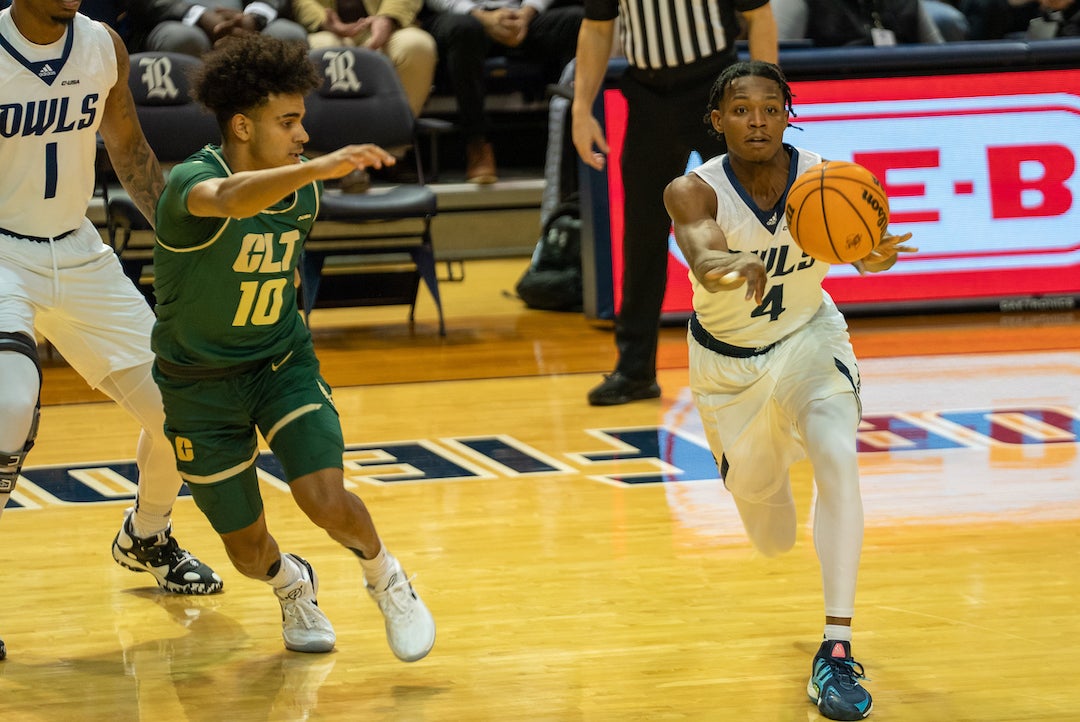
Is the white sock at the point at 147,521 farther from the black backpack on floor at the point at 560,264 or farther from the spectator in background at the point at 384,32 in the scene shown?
the spectator in background at the point at 384,32

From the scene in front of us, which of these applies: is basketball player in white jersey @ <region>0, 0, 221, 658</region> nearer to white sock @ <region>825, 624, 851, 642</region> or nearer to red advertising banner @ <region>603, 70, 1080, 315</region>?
white sock @ <region>825, 624, 851, 642</region>

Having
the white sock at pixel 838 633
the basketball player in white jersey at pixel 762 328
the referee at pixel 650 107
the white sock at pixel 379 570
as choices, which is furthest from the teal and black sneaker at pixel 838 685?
the referee at pixel 650 107

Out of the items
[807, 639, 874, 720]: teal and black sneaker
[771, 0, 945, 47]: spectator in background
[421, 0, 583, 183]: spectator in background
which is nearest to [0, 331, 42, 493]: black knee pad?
[807, 639, 874, 720]: teal and black sneaker

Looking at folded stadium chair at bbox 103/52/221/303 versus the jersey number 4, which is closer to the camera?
the jersey number 4

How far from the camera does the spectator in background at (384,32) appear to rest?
1005cm

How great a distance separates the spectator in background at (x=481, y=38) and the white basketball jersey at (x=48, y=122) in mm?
6317

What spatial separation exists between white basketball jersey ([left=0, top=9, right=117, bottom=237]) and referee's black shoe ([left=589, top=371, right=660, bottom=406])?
3039mm

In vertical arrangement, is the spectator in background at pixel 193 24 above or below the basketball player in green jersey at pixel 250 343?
above

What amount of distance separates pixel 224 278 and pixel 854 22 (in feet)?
20.0

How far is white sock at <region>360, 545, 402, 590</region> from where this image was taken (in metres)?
3.76

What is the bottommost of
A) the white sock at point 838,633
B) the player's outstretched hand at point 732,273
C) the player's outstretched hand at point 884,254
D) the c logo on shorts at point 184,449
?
the white sock at point 838,633

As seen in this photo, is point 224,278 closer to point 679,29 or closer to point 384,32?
point 679,29

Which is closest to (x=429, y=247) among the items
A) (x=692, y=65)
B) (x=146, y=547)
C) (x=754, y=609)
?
(x=692, y=65)

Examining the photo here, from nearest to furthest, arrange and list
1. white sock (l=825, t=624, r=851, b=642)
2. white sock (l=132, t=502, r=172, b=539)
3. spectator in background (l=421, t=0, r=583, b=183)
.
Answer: white sock (l=825, t=624, r=851, b=642)
white sock (l=132, t=502, r=172, b=539)
spectator in background (l=421, t=0, r=583, b=183)
